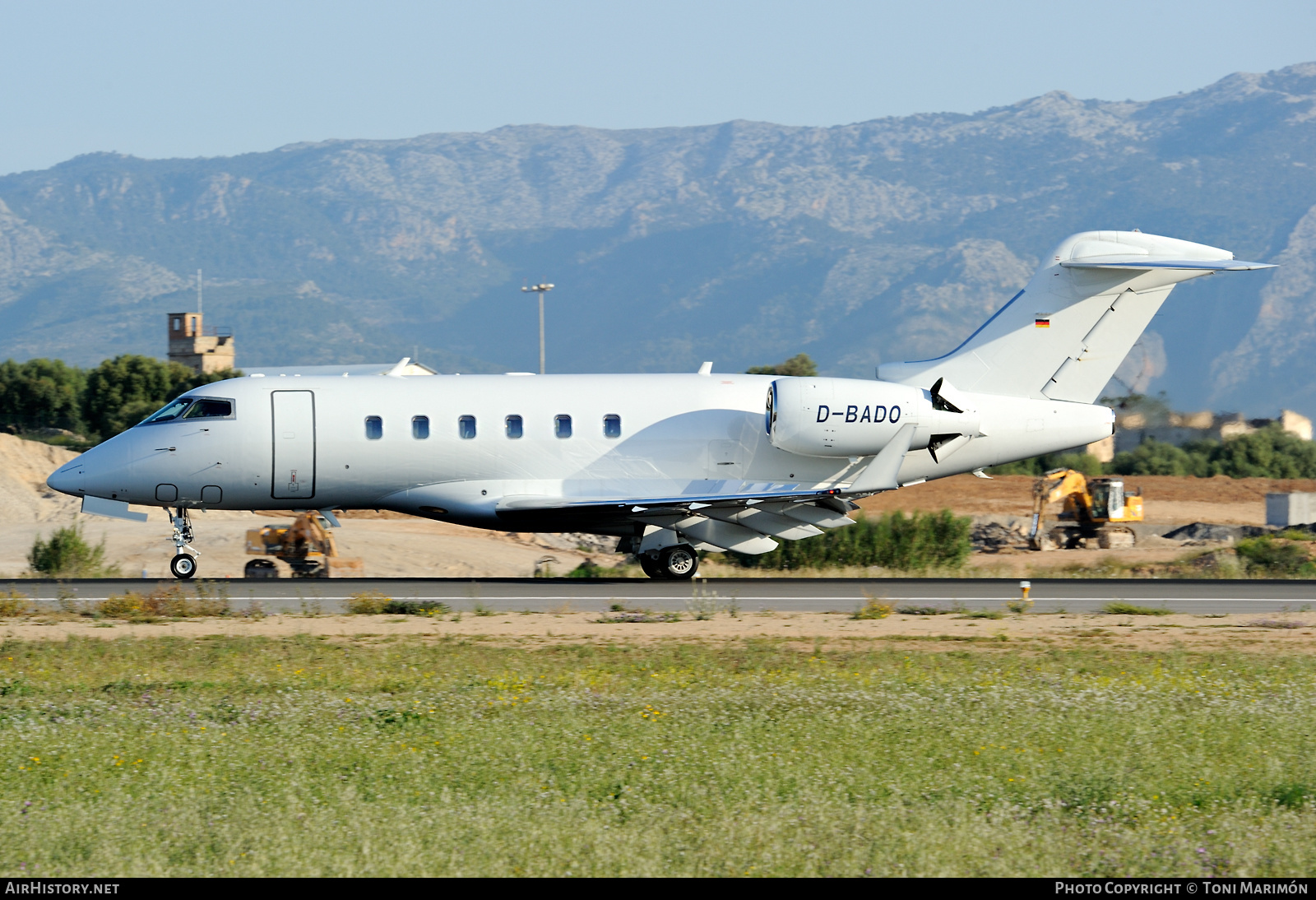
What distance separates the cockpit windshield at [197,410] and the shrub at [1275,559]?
67.5 feet

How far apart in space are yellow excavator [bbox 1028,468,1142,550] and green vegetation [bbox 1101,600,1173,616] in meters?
18.8

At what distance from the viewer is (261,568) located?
29328mm

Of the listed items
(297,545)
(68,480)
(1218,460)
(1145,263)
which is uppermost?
(1145,263)

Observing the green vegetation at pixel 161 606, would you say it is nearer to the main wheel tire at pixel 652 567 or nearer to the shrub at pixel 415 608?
the shrub at pixel 415 608

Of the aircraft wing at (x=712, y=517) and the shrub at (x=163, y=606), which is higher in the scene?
the aircraft wing at (x=712, y=517)

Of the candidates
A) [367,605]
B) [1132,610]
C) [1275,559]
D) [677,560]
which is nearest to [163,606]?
[367,605]

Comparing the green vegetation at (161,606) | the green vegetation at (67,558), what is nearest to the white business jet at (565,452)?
the green vegetation at (161,606)

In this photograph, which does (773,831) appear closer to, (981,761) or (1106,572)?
(981,761)

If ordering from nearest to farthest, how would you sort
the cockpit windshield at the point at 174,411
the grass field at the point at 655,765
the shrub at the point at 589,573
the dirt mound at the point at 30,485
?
the grass field at the point at 655,765 → the cockpit windshield at the point at 174,411 → the shrub at the point at 589,573 → the dirt mound at the point at 30,485

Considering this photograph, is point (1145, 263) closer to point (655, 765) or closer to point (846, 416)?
point (846, 416)

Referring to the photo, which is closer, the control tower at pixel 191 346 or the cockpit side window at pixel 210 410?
the cockpit side window at pixel 210 410

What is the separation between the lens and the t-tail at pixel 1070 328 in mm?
25797

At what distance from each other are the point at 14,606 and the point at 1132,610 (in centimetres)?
1588
